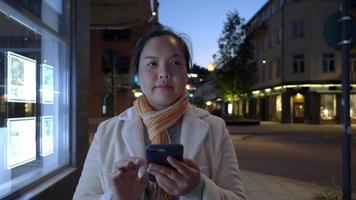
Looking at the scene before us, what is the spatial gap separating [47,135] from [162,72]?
3989 mm

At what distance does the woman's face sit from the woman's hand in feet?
1.22

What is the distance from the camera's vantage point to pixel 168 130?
213cm

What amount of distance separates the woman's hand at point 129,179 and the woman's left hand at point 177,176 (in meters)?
0.11

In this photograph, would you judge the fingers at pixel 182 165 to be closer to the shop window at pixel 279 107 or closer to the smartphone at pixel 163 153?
the smartphone at pixel 163 153

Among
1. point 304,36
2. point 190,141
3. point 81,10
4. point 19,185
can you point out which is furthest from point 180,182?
point 304,36

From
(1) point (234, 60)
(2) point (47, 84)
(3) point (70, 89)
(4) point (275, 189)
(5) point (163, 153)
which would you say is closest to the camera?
(5) point (163, 153)

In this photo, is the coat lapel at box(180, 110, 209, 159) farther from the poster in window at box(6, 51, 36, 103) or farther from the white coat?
the poster in window at box(6, 51, 36, 103)

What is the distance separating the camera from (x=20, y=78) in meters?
4.79

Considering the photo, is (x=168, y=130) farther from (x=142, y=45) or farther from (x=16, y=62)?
(x=16, y=62)

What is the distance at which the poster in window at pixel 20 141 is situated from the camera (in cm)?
451

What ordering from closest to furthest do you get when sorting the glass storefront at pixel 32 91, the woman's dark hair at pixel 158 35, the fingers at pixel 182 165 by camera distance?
the fingers at pixel 182 165 < the woman's dark hair at pixel 158 35 < the glass storefront at pixel 32 91

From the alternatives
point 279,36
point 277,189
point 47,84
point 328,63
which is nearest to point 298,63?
point 328,63

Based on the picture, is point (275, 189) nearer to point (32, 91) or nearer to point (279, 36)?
point (32, 91)

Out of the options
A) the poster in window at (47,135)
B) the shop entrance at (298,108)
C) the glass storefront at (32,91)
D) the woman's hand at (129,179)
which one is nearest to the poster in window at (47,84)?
the glass storefront at (32,91)
